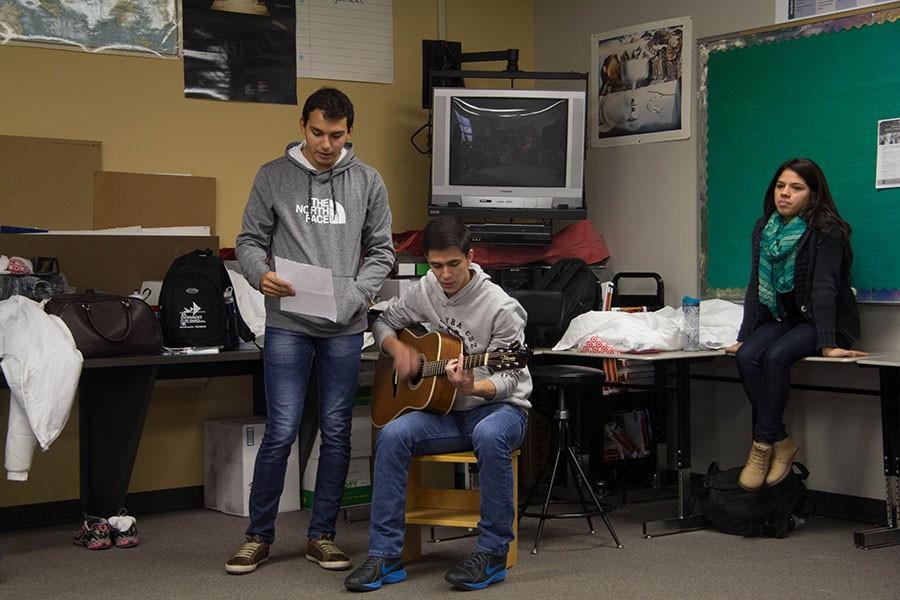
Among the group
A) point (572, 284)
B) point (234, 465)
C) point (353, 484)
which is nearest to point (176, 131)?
point (234, 465)

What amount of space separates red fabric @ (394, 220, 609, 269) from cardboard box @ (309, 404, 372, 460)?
0.84 m

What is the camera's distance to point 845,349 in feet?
13.5

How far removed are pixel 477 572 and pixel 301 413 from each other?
2.45 ft

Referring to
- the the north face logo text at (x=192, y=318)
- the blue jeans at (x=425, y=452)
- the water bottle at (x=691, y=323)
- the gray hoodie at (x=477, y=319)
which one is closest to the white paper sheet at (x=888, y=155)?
the water bottle at (x=691, y=323)

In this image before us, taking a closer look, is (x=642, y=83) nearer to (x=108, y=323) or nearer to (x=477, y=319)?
(x=477, y=319)

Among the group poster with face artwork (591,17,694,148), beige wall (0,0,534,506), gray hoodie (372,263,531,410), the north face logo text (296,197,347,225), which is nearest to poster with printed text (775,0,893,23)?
poster with face artwork (591,17,694,148)

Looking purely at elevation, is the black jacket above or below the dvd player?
below

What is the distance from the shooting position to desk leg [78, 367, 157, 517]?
4137 millimetres

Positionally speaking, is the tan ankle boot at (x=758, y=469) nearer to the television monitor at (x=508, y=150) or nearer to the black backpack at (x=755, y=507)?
the black backpack at (x=755, y=507)

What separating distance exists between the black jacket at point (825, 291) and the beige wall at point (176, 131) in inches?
78.0

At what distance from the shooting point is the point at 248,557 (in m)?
3.56

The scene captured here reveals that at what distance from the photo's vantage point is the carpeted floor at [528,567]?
11.0ft

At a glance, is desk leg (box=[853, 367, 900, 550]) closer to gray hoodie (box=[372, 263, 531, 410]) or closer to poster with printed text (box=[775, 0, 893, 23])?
gray hoodie (box=[372, 263, 531, 410])

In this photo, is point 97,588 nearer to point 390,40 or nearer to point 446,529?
point 446,529
